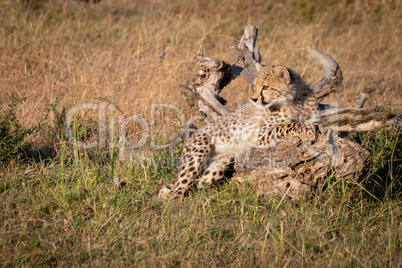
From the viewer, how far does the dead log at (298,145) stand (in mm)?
3234

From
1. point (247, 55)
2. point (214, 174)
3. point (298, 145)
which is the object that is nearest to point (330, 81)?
point (247, 55)

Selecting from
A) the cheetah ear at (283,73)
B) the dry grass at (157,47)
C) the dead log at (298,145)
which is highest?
the cheetah ear at (283,73)

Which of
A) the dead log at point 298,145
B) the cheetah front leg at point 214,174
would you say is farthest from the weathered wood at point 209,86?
the cheetah front leg at point 214,174

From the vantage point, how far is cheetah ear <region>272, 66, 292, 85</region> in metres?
3.83

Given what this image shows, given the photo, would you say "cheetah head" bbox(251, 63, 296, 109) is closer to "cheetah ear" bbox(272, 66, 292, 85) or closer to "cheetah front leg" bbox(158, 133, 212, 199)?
"cheetah ear" bbox(272, 66, 292, 85)

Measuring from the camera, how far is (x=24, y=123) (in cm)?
461

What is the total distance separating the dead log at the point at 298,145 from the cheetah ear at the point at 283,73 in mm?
522

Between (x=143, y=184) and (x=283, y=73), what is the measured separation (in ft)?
5.23

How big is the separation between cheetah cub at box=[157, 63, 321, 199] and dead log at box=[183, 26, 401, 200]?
16cm

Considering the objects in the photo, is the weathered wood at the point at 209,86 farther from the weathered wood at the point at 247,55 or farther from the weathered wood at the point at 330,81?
the weathered wood at the point at 330,81

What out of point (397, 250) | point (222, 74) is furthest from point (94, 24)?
point (397, 250)

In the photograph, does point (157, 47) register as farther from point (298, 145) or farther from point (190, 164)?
point (298, 145)

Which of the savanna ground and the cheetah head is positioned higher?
the cheetah head

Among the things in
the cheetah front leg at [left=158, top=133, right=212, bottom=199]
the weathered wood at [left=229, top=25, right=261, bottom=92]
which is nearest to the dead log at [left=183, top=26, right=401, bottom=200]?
the weathered wood at [left=229, top=25, right=261, bottom=92]
